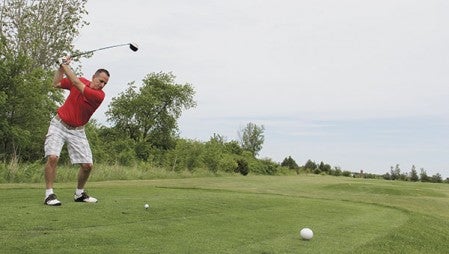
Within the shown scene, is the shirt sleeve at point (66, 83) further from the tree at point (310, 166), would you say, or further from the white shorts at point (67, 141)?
the tree at point (310, 166)

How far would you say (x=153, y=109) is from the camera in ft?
189

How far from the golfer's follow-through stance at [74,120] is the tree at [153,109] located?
48.2 meters

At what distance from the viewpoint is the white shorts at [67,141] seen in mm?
7766

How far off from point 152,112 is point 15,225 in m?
52.6

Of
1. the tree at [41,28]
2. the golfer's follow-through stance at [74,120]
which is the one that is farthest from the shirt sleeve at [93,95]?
the tree at [41,28]

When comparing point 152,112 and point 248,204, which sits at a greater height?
point 152,112

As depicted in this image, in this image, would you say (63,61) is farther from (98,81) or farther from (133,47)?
(133,47)

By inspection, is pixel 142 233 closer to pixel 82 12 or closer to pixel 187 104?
pixel 82 12

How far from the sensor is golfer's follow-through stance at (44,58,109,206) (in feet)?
25.2

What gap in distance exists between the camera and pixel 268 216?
8641 mm

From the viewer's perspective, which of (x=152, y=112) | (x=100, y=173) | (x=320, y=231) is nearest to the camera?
(x=320, y=231)

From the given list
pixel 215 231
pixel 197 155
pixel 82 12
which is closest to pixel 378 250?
pixel 215 231

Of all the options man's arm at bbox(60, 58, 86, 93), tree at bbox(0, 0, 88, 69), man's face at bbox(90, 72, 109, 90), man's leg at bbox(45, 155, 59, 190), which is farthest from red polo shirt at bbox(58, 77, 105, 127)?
tree at bbox(0, 0, 88, 69)

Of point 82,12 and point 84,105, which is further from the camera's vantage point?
point 82,12
